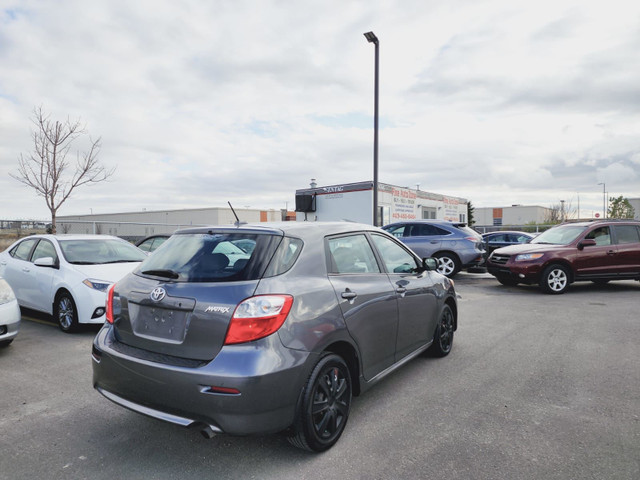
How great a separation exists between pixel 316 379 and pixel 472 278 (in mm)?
11306

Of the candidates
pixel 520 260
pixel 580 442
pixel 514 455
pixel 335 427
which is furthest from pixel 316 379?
pixel 520 260

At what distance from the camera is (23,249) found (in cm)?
759

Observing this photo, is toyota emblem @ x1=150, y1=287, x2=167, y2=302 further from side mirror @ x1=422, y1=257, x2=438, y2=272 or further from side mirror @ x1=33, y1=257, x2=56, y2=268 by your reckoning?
side mirror @ x1=33, y1=257, x2=56, y2=268

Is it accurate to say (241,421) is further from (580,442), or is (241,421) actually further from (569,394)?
(569,394)

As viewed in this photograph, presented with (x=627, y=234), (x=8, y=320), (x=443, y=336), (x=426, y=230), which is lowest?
(x=443, y=336)

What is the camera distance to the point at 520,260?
10.2 m

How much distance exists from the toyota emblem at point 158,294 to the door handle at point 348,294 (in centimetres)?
126

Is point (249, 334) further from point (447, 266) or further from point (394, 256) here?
point (447, 266)

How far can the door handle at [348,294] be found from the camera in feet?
10.6

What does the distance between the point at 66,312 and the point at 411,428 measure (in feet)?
17.5

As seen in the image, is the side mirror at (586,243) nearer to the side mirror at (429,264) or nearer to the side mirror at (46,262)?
the side mirror at (429,264)

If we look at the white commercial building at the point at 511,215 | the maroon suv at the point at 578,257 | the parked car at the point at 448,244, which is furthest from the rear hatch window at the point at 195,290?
the white commercial building at the point at 511,215

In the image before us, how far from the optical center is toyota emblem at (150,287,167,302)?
2.87 meters

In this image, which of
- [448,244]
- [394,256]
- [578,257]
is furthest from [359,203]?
[394,256]
